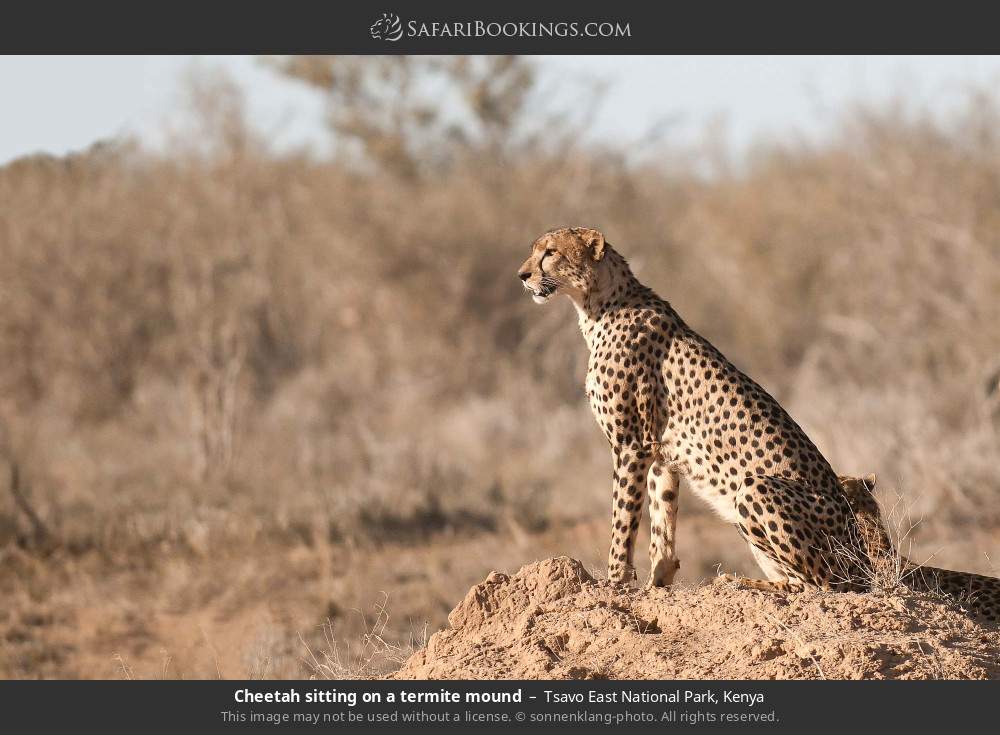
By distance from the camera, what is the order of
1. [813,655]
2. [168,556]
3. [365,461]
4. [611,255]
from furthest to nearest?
[365,461] → [168,556] → [611,255] → [813,655]

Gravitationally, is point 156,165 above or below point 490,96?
below

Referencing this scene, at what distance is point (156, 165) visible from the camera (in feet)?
45.1

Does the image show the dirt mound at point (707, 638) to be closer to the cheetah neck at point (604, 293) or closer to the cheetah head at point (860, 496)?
the cheetah head at point (860, 496)

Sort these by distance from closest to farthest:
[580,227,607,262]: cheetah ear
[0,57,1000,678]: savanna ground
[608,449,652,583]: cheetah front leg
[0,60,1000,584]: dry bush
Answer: [608,449,652,583]: cheetah front leg
[580,227,607,262]: cheetah ear
[0,57,1000,678]: savanna ground
[0,60,1000,584]: dry bush

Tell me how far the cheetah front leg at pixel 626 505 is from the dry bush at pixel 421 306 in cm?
501

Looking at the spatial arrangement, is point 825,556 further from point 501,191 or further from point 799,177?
point 799,177

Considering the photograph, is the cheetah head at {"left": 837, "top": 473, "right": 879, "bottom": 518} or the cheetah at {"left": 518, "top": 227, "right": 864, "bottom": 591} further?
the cheetah head at {"left": 837, "top": 473, "right": 879, "bottom": 518}

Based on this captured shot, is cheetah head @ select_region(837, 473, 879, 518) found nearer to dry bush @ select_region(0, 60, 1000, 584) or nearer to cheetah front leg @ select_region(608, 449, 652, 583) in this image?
Result: cheetah front leg @ select_region(608, 449, 652, 583)

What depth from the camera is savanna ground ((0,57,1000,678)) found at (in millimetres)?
8883

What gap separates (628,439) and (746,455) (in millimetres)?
470

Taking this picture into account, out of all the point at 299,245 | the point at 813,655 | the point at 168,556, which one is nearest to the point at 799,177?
the point at 299,245

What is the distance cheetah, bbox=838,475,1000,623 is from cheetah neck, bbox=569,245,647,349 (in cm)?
110

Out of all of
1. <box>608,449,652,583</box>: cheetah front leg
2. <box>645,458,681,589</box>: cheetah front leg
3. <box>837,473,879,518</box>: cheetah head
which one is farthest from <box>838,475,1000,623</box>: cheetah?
<box>608,449,652,583</box>: cheetah front leg

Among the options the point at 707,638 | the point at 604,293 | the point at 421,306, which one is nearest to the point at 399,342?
the point at 421,306
